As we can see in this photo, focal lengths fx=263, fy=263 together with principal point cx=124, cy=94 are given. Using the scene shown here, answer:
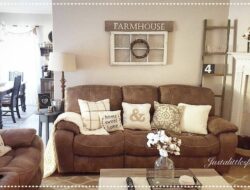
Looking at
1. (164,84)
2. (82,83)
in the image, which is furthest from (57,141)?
(164,84)

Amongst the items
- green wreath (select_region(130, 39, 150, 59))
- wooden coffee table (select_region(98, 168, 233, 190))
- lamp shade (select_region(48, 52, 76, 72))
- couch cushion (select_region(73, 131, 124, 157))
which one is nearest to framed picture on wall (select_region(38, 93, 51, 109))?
lamp shade (select_region(48, 52, 76, 72))

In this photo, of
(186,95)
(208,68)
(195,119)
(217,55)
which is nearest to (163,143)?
(195,119)

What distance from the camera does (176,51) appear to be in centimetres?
382

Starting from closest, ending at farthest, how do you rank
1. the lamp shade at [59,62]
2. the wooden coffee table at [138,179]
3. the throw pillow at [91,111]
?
1. the wooden coffee table at [138,179]
2. the throw pillow at [91,111]
3. the lamp shade at [59,62]

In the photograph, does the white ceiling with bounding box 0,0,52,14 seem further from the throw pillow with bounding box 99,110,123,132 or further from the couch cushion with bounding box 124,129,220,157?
the couch cushion with bounding box 124,129,220,157

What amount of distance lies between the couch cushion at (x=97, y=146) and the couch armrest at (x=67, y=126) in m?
0.08

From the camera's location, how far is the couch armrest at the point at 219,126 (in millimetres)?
2967

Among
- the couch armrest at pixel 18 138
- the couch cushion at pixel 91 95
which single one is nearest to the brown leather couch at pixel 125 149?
the couch armrest at pixel 18 138

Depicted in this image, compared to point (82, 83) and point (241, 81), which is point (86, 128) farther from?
point (241, 81)

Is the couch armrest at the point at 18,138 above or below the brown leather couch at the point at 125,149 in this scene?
above

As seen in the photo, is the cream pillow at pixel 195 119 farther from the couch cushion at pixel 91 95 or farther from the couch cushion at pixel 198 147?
the couch cushion at pixel 91 95

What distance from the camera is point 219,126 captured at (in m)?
3.05

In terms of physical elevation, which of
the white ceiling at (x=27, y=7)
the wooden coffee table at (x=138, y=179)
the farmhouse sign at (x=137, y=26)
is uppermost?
the white ceiling at (x=27, y=7)

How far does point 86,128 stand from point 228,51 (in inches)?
89.1
